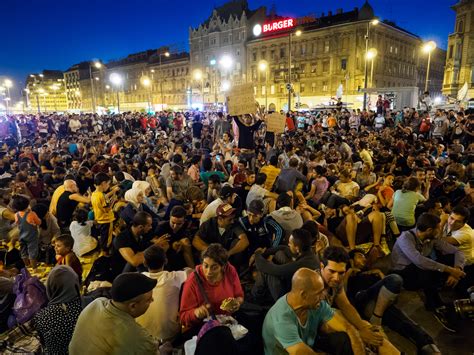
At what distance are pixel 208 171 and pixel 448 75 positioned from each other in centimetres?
5790

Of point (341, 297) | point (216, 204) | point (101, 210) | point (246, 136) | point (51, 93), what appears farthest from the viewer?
point (51, 93)

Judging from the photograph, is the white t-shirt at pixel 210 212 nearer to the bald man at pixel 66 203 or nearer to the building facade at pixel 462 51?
the bald man at pixel 66 203

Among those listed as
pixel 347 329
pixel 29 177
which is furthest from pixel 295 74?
pixel 347 329

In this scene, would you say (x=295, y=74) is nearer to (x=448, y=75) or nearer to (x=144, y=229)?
(x=448, y=75)

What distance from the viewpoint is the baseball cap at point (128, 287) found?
2.67 m

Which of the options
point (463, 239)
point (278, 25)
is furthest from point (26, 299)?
point (278, 25)

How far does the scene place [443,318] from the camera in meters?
4.43

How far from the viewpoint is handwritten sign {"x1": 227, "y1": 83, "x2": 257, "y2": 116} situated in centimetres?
991

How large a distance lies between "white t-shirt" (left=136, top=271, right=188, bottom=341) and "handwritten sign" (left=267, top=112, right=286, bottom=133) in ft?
26.4

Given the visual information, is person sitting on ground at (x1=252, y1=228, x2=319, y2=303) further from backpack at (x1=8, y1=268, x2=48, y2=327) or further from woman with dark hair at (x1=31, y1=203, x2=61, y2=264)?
woman with dark hair at (x1=31, y1=203, x2=61, y2=264)

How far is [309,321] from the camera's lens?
315 centimetres

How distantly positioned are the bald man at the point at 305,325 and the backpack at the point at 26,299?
2.51 metres

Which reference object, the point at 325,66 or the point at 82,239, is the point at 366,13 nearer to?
the point at 325,66

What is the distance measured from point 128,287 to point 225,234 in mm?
2531
